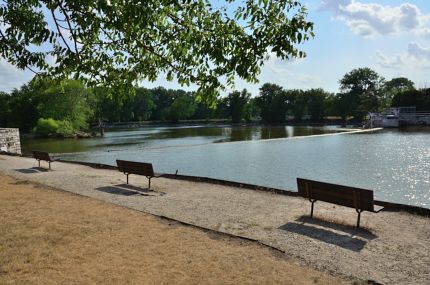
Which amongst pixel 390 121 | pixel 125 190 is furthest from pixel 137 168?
pixel 390 121

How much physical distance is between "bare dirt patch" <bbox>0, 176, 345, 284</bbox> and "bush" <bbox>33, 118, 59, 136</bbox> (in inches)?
2694

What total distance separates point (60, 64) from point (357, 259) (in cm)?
587

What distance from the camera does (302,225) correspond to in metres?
9.02

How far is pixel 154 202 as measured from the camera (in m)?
11.7

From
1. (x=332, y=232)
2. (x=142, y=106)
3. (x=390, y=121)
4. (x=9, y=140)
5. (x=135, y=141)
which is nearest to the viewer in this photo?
(x=332, y=232)

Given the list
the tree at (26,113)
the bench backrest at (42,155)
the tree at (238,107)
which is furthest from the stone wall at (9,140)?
the tree at (238,107)

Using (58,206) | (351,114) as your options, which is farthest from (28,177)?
(351,114)

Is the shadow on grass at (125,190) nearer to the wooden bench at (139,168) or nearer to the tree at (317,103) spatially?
the wooden bench at (139,168)

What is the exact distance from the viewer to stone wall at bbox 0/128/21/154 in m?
37.3

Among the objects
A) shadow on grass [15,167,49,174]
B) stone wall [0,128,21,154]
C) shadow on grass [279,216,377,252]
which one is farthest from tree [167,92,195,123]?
shadow on grass [279,216,377,252]

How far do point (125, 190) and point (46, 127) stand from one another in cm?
6633

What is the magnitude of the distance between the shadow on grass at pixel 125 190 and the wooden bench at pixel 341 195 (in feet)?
17.7

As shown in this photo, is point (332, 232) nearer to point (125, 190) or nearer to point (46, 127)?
point (125, 190)

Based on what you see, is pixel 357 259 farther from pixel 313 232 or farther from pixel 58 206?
pixel 58 206
